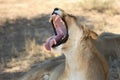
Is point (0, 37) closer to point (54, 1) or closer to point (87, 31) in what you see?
point (54, 1)

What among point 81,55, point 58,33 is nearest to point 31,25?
point 58,33

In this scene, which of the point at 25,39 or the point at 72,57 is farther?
the point at 25,39

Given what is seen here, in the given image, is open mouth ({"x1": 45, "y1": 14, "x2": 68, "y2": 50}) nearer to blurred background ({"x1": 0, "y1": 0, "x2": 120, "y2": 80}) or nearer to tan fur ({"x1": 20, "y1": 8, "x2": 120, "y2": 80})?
tan fur ({"x1": 20, "y1": 8, "x2": 120, "y2": 80})

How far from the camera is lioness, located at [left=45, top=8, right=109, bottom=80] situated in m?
2.97

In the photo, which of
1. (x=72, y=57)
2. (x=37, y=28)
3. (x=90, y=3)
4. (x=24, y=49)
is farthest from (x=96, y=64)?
(x=90, y=3)

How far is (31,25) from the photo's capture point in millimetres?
9969

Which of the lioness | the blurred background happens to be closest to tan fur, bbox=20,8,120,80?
the lioness

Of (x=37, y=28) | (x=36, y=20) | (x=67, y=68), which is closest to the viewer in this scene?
(x=67, y=68)

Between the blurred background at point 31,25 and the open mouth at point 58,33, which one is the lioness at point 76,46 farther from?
the blurred background at point 31,25

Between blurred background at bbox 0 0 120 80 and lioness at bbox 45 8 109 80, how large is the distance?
3128mm

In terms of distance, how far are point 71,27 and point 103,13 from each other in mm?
8337

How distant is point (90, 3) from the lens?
478 inches

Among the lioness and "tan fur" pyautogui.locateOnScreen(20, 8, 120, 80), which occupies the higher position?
the lioness

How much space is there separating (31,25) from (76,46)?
701 centimetres
